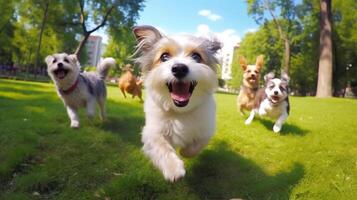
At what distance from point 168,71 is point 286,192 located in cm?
242

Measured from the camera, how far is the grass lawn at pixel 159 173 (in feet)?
16.4

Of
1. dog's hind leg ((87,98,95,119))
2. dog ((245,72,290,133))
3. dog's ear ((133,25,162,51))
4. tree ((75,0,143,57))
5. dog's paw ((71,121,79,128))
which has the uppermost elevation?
tree ((75,0,143,57))

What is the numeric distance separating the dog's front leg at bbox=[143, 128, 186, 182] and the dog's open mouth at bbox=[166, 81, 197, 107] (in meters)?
0.54

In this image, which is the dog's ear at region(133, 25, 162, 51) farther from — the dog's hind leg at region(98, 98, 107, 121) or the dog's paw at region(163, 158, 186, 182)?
the dog's hind leg at region(98, 98, 107, 121)

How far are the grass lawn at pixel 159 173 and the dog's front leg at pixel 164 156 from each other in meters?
0.82

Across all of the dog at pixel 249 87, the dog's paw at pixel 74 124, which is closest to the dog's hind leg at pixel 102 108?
the dog's paw at pixel 74 124

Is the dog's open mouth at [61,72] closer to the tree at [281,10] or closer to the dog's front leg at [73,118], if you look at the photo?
the dog's front leg at [73,118]

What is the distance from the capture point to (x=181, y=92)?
171 inches

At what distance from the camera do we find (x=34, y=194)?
4.91 meters

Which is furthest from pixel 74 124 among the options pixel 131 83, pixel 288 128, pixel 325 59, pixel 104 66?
pixel 325 59

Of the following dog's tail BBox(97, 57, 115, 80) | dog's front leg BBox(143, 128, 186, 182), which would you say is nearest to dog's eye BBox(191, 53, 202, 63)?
dog's front leg BBox(143, 128, 186, 182)

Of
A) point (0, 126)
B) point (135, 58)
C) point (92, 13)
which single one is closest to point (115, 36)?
point (92, 13)

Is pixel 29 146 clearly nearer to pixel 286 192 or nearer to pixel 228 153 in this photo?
pixel 228 153

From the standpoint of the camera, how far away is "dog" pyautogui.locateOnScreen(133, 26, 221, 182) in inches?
165
